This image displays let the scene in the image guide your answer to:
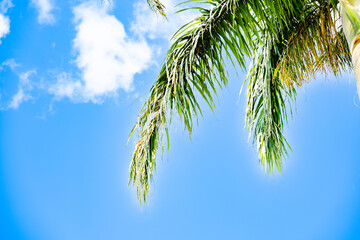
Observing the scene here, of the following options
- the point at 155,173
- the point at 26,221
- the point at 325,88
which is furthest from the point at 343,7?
the point at 26,221

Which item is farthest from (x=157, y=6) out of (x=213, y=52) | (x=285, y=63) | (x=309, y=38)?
(x=309, y=38)

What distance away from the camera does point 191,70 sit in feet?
10.0

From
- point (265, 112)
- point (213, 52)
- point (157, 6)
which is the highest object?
point (157, 6)

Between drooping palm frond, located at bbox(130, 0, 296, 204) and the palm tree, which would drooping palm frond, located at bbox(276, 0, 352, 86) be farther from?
drooping palm frond, located at bbox(130, 0, 296, 204)

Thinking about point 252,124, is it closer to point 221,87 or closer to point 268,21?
point 221,87

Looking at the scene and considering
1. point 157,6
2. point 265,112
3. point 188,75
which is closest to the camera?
point 188,75

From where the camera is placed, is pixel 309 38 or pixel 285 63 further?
pixel 285 63

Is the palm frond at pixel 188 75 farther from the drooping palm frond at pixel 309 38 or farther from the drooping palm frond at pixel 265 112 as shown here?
the drooping palm frond at pixel 265 112

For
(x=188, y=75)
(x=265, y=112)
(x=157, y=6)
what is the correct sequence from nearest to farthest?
(x=188, y=75) < (x=157, y=6) < (x=265, y=112)

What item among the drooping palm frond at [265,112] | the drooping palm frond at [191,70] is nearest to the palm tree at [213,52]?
the drooping palm frond at [191,70]

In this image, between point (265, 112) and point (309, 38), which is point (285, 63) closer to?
point (309, 38)

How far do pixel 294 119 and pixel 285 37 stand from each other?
3.28 ft

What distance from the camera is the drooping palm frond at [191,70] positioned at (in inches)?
114

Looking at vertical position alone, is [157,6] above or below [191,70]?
above
